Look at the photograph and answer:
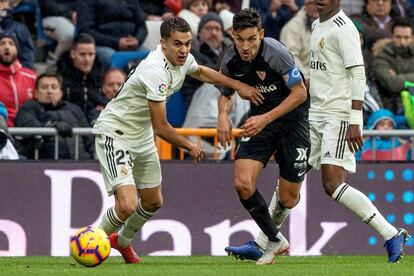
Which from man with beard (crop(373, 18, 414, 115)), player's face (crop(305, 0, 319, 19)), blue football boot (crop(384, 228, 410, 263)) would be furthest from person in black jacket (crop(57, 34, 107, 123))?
blue football boot (crop(384, 228, 410, 263))

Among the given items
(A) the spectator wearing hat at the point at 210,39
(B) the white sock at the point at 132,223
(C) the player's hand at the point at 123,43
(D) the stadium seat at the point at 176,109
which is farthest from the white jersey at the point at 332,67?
(C) the player's hand at the point at 123,43

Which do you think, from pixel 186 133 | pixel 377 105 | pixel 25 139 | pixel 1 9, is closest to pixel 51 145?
pixel 25 139

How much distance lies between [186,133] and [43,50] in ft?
12.7

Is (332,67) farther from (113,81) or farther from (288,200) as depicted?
(113,81)

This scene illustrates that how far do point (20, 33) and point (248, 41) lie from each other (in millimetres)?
6001

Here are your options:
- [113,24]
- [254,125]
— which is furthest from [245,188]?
[113,24]

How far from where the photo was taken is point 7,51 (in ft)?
52.8

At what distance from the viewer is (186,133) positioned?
15062 millimetres

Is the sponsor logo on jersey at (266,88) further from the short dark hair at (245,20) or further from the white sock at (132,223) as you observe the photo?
the white sock at (132,223)

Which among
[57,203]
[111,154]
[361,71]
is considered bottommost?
[57,203]

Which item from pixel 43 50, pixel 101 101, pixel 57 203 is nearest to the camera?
pixel 57 203

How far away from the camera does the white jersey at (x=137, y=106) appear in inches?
464

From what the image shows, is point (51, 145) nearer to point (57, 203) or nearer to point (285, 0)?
point (57, 203)

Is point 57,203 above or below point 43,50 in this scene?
below
